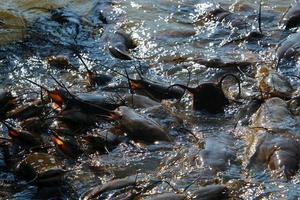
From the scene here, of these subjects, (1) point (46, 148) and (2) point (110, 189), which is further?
(1) point (46, 148)

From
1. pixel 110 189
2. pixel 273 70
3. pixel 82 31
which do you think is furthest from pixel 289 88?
pixel 82 31

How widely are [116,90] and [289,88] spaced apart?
4.36 ft

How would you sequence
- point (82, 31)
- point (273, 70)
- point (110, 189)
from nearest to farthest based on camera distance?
point (110, 189), point (273, 70), point (82, 31)

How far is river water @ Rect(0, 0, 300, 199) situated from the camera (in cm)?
366

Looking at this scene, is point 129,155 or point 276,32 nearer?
point 129,155

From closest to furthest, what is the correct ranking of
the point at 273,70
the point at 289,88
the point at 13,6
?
the point at 289,88 < the point at 273,70 < the point at 13,6

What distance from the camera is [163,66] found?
5512 mm

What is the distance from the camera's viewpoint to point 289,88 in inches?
185

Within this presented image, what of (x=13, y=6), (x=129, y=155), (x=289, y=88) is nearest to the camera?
(x=129, y=155)

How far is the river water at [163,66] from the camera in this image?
12.0 ft

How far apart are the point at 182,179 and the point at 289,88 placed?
1454 mm

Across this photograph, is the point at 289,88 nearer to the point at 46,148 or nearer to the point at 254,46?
the point at 254,46

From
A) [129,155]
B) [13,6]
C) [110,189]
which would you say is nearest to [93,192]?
[110,189]

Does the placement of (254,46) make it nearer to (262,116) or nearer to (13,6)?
(262,116)
